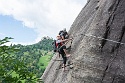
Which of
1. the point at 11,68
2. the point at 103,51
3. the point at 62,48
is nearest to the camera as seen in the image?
the point at 11,68

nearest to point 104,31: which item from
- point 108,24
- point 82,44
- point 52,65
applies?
point 108,24

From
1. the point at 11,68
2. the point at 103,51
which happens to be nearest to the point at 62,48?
the point at 103,51

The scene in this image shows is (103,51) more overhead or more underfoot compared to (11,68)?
more underfoot

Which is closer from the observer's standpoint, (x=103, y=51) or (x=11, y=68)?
(x=11, y=68)

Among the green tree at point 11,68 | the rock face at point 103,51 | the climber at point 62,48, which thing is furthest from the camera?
the climber at point 62,48

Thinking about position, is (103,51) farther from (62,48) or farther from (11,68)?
(11,68)

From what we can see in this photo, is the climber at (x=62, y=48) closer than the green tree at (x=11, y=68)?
No

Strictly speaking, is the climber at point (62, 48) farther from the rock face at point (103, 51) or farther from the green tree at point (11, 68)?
the green tree at point (11, 68)

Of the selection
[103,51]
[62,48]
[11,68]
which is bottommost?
[103,51]

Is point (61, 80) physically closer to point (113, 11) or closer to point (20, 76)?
point (113, 11)

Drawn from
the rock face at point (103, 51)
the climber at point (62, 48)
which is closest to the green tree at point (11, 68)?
the rock face at point (103, 51)

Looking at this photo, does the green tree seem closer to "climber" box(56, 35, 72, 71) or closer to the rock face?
the rock face

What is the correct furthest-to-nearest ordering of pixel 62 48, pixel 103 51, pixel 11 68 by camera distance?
pixel 62 48, pixel 103 51, pixel 11 68

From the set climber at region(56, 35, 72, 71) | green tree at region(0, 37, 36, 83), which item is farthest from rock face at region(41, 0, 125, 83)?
green tree at region(0, 37, 36, 83)
